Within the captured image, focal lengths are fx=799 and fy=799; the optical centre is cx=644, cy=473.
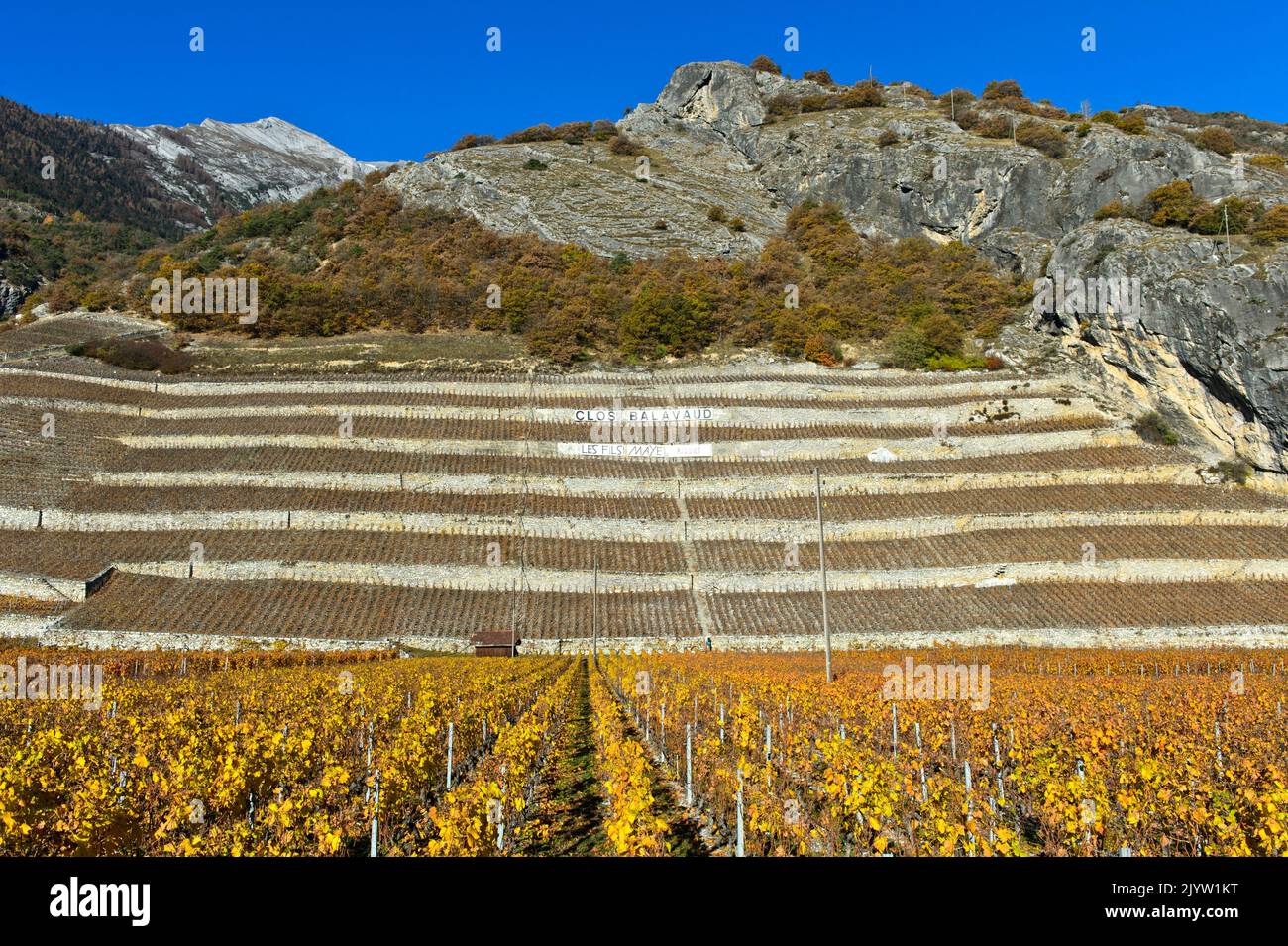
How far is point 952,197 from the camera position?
12975cm

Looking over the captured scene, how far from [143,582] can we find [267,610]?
8.93 m

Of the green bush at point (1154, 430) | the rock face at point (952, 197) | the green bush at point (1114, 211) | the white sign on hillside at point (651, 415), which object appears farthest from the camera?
the green bush at point (1114, 211)

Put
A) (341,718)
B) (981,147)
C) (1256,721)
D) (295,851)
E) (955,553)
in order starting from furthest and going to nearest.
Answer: (981,147)
(955,553)
(1256,721)
(341,718)
(295,851)

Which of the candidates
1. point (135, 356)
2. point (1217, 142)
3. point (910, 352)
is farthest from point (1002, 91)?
point (135, 356)

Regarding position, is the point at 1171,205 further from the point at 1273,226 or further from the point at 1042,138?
the point at 1042,138

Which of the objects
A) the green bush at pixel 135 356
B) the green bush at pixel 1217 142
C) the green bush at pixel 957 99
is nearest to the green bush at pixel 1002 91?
the green bush at pixel 957 99

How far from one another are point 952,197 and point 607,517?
3827 inches

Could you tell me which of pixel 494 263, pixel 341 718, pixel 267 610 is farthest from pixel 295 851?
pixel 494 263

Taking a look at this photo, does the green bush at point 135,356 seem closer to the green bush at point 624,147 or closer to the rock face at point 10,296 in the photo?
the rock face at point 10,296

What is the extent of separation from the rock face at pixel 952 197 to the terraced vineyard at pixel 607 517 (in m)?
6.98

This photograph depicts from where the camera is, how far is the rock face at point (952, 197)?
225 feet
